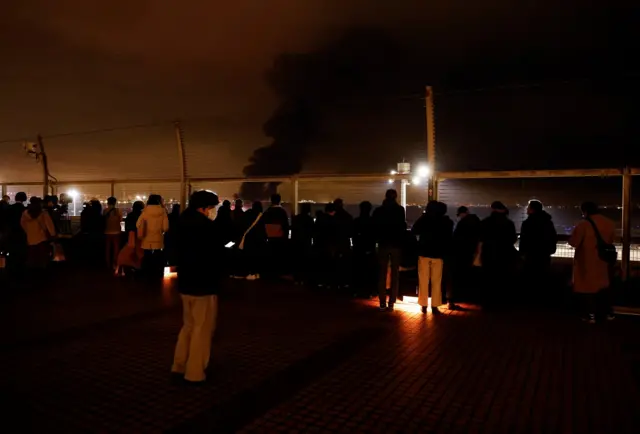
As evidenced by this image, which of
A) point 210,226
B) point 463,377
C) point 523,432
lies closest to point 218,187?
point 210,226

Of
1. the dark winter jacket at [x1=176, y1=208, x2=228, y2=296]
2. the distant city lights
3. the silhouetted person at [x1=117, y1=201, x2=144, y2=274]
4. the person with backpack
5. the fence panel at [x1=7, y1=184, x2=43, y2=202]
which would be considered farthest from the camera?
the fence panel at [x1=7, y1=184, x2=43, y2=202]

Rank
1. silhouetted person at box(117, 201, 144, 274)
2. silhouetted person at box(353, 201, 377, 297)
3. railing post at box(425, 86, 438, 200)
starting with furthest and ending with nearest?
silhouetted person at box(117, 201, 144, 274) → silhouetted person at box(353, 201, 377, 297) → railing post at box(425, 86, 438, 200)

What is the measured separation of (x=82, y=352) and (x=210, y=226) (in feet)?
6.88

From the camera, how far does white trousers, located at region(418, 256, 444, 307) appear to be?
7.28 meters

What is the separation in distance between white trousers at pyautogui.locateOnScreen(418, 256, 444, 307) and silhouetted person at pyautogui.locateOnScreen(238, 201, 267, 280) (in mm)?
3405

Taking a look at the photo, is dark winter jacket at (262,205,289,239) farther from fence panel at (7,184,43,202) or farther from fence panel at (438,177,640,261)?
fence panel at (7,184,43,202)

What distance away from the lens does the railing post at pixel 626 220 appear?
7398 millimetres

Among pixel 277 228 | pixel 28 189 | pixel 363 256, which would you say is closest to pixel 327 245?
pixel 363 256

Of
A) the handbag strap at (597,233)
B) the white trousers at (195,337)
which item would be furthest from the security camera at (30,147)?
the handbag strap at (597,233)

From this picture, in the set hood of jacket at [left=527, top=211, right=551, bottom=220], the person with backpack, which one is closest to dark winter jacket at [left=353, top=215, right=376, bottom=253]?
hood of jacket at [left=527, top=211, right=551, bottom=220]

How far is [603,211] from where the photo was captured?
23.2 feet

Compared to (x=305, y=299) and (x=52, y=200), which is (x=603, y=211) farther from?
(x=52, y=200)

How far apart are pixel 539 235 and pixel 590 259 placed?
0.81 m

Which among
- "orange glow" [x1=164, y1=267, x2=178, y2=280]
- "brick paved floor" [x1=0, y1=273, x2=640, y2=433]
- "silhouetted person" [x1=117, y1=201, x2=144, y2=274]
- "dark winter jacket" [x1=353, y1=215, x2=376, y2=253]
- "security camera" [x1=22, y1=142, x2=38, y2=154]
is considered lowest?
"brick paved floor" [x1=0, y1=273, x2=640, y2=433]
